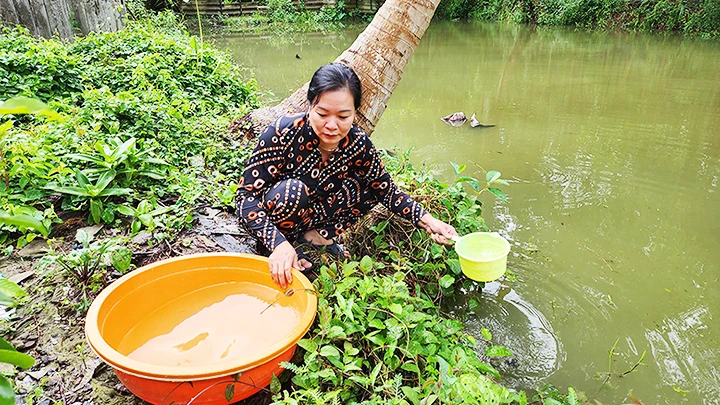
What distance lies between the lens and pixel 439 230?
6.41ft

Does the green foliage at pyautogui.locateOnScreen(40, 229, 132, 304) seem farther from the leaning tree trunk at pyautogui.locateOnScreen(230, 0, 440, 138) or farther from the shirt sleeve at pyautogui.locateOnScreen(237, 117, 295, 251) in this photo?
the leaning tree trunk at pyautogui.locateOnScreen(230, 0, 440, 138)

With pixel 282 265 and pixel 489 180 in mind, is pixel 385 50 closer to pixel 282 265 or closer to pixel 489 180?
pixel 489 180

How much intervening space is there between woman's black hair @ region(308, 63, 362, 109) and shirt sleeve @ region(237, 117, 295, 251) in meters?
0.22

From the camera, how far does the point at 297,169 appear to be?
1.92 metres

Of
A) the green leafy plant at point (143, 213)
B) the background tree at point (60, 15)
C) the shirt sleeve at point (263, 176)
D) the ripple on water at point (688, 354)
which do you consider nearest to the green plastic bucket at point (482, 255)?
the shirt sleeve at point (263, 176)

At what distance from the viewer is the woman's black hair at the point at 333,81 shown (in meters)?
1.64

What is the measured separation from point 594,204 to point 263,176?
2.69 m

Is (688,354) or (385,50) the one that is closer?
(688,354)

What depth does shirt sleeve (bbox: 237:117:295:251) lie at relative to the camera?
5.85 feet

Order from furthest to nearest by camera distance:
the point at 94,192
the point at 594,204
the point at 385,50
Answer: the point at 594,204
the point at 385,50
the point at 94,192

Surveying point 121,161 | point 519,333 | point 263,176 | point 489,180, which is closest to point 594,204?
point 489,180

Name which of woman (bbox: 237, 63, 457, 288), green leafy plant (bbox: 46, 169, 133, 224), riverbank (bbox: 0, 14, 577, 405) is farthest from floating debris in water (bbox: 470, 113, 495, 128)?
green leafy plant (bbox: 46, 169, 133, 224)

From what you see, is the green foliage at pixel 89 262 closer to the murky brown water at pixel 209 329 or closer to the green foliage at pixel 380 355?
the murky brown water at pixel 209 329

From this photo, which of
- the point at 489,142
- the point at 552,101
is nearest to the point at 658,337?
the point at 489,142
